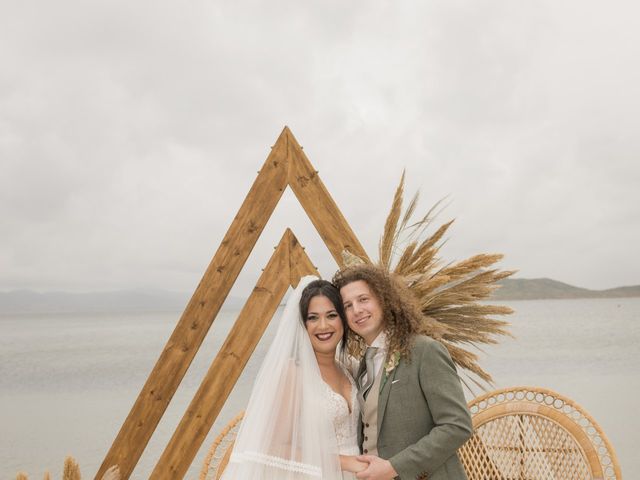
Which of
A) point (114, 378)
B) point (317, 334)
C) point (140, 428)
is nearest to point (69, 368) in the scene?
point (114, 378)

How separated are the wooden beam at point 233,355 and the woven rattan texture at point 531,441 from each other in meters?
1.43

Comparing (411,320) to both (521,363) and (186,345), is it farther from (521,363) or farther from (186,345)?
(521,363)

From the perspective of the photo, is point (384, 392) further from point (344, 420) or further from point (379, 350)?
point (344, 420)

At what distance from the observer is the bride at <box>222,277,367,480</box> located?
2.55 m

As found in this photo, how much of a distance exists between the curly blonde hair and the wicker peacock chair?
3.12 ft

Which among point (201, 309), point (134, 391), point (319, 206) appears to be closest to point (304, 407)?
point (201, 309)

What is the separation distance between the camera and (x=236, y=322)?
3.65m

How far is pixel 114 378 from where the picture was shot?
18.3 meters

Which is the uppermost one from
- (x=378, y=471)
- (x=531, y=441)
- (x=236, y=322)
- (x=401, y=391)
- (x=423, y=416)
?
(x=236, y=322)

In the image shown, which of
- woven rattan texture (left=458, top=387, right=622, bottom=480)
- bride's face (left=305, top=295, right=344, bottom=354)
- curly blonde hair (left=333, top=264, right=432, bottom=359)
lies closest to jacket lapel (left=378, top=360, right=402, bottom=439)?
curly blonde hair (left=333, top=264, right=432, bottom=359)

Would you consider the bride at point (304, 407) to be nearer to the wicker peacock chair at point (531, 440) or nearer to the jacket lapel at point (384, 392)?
the jacket lapel at point (384, 392)

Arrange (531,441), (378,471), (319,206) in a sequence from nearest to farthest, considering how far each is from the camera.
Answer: (378,471) < (531,441) < (319,206)

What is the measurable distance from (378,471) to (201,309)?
5.82 ft

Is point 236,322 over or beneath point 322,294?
over
